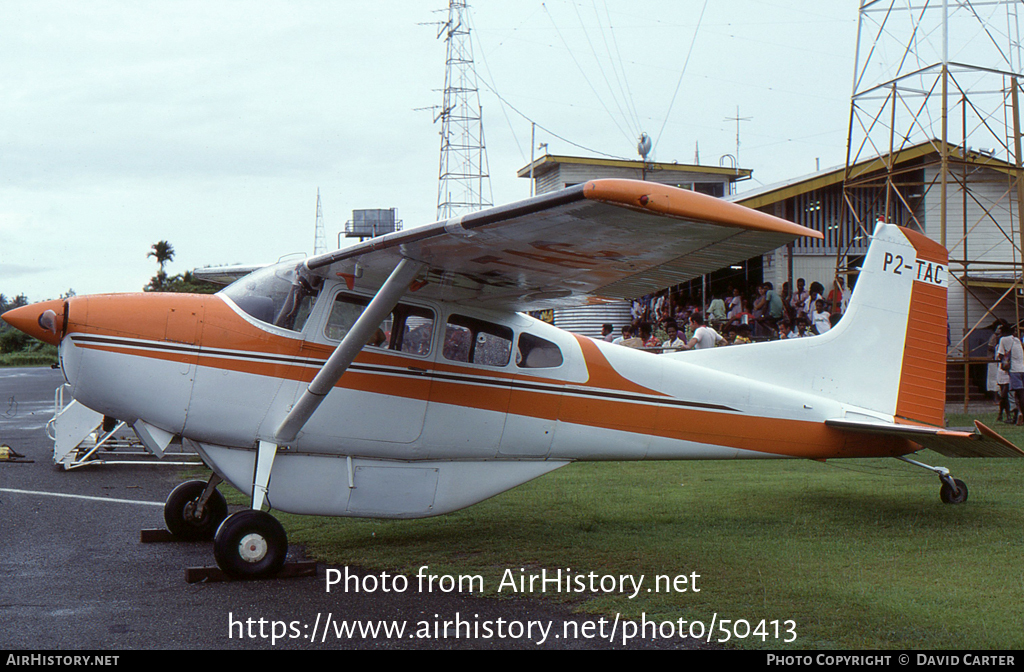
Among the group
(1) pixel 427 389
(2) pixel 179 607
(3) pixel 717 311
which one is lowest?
(2) pixel 179 607

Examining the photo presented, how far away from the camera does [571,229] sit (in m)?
4.70

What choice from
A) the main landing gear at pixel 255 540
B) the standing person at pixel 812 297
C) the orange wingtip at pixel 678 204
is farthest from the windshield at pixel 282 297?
the standing person at pixel 812 297

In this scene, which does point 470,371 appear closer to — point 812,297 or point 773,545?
point 773,545

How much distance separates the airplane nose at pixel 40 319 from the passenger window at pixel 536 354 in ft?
11.2

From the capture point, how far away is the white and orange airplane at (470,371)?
203 inches

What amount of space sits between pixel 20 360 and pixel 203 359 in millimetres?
61376

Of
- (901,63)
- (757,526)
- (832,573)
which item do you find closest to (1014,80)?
(901,63)

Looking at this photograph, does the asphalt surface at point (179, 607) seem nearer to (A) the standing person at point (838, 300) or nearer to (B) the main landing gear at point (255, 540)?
(B) the main landing gear at point (255, 540)

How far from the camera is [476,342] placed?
6.62 m

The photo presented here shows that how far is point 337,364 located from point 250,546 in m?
1.41

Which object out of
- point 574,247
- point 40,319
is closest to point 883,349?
point 574,247

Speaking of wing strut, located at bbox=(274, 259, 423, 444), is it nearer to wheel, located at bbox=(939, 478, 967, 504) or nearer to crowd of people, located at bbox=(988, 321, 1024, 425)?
wheel, located at bbox=(939, 478, 967, 504)

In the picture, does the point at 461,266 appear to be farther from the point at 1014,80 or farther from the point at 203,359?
the point at 1014,80

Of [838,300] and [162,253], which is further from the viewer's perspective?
[162,253]
